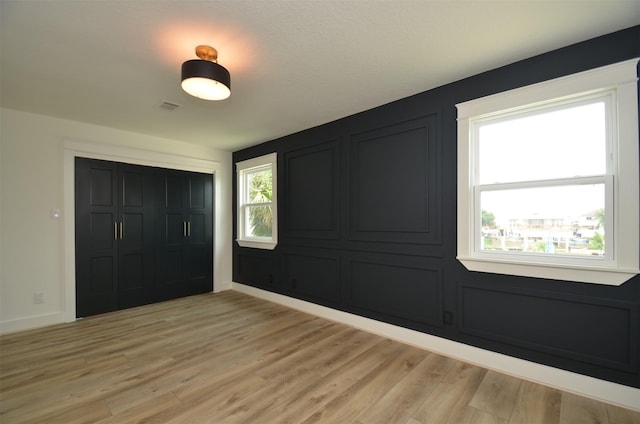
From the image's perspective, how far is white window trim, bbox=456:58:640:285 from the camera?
185 centimetres

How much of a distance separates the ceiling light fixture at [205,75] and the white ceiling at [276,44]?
0.09m

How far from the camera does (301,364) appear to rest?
8.02ft

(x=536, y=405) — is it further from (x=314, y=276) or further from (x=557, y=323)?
(x=314, y=276)

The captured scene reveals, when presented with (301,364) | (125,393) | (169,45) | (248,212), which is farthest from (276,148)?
(125,393)

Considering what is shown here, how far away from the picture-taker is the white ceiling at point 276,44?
171cm

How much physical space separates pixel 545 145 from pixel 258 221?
400cm

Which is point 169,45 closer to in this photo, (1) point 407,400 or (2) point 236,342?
(2) point 236,342

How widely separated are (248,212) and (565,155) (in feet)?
14.5

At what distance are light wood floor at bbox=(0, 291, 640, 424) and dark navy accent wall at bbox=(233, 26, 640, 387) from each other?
0.36 m

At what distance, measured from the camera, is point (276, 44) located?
203cm

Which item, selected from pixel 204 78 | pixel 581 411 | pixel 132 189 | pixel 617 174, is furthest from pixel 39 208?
pixel 617 174

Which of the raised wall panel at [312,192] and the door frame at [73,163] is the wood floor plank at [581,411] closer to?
the raised wall panel at [312,192]

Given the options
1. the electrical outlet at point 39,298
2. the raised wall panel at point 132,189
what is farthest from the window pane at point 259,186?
the electrical outlet at point 39,298

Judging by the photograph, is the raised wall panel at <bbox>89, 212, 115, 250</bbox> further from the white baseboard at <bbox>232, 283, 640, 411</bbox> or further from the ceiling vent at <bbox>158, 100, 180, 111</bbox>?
the white baseboard at <bbox>232, 283, 640, 411</bbox>
